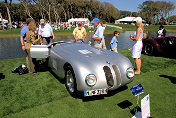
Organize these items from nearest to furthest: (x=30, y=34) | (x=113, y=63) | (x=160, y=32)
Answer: (x=113, y=63) → (x=30, y=34) → (x=160, y=32)

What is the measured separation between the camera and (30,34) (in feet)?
15.1

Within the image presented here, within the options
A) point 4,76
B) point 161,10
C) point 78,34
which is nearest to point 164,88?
point 78,34

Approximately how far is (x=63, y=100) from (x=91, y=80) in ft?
3.11

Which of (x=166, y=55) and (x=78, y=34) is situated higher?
(x=78, y=34)

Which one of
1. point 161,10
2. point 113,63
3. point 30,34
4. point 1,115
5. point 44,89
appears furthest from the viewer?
point 161,10

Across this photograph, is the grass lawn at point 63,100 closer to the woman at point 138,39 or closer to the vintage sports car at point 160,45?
the woman at point 138,39

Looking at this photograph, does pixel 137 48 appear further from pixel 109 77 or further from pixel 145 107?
pixel 145 107

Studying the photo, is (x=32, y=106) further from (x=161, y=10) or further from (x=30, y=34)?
(x=161, y=10)

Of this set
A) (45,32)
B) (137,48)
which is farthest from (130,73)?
(45,32)

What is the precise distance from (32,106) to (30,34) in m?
2.49

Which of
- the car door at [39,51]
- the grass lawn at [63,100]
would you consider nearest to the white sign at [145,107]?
the grass lawn at [63,100]

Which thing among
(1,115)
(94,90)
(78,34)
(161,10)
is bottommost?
(1,115)

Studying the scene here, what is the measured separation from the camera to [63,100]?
131 inches

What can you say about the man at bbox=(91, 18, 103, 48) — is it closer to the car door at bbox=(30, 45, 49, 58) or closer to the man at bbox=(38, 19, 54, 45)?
the car door at bbox=(30, 45, 49, 58)
